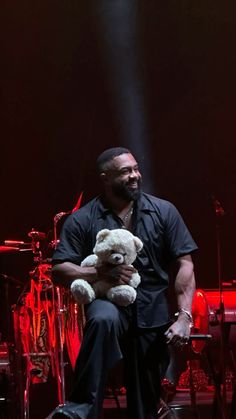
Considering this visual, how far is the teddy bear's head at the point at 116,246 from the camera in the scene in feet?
11.6

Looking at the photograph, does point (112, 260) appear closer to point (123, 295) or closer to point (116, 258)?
point (116, 258)

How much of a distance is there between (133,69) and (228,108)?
40.3 inches

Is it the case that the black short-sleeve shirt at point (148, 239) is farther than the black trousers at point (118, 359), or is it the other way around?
the black short-sleeve shirt at point (148, 239)

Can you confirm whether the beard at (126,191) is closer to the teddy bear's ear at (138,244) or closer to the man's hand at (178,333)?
the teddy bear's ear at (138,244)

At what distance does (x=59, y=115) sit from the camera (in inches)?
287

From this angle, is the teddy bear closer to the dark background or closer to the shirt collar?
the shirt collar

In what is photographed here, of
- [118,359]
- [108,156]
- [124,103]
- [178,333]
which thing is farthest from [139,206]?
[124,103]

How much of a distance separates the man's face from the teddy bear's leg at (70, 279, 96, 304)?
1.82 feet

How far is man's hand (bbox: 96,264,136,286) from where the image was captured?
11.6 feet

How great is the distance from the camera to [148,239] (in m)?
3.77

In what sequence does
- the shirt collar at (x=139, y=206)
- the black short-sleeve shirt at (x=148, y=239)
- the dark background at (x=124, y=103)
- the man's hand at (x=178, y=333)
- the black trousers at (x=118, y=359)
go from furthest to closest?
the dark background at (x=124, y=103)
the shirt collar at (x=139, y=206)
the black short-sleeve shirt at (x=148, y=239)
the man's hand at (x=178, y=333)
the black trousers at (x=118, y=359)

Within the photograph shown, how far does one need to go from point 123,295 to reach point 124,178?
2.18 ft

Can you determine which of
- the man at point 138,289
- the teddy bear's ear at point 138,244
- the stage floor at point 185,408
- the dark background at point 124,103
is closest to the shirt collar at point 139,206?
the man at point 138,289

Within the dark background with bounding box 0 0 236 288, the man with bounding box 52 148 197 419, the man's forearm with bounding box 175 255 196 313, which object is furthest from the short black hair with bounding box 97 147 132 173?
the dark background with bounding box 0 0 236 288
